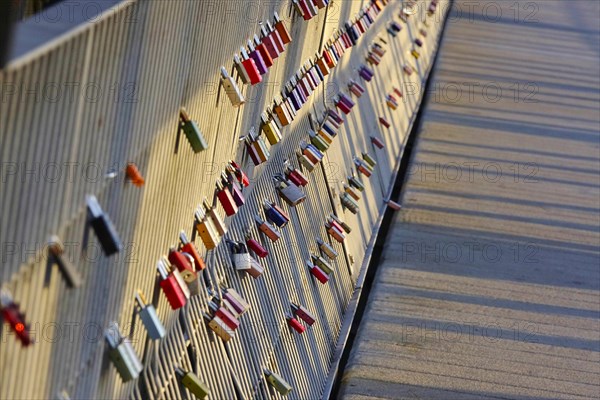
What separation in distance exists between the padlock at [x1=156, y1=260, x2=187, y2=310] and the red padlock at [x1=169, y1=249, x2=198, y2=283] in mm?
194

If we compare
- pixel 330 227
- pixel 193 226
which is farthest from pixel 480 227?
pixel 193 226

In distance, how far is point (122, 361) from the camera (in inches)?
311

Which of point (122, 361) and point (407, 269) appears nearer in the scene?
point (122, 361)

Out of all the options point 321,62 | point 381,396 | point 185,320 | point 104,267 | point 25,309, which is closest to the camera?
point 25,309

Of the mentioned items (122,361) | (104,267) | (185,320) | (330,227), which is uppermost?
(104,267)

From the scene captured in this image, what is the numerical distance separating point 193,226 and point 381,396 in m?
5.10

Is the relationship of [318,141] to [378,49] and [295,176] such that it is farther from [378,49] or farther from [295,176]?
[378,49]

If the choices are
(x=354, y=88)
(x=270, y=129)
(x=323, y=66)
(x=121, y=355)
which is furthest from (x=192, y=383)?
(x=354, y=88)

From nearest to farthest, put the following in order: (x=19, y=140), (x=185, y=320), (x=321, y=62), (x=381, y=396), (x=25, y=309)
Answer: (x=19, y=140)
(x=25, y=309)
(x=185, y=320)
(x=381, y=396)
(x=321, y=62)

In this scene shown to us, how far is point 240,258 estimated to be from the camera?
11.0m

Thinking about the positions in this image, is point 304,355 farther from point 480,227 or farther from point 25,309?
point 480,227

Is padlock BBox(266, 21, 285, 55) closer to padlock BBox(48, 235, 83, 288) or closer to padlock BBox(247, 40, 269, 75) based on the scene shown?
padlock BBox(247, 40, 269, 75)

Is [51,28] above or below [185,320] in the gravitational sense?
above

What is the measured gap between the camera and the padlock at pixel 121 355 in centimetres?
790
